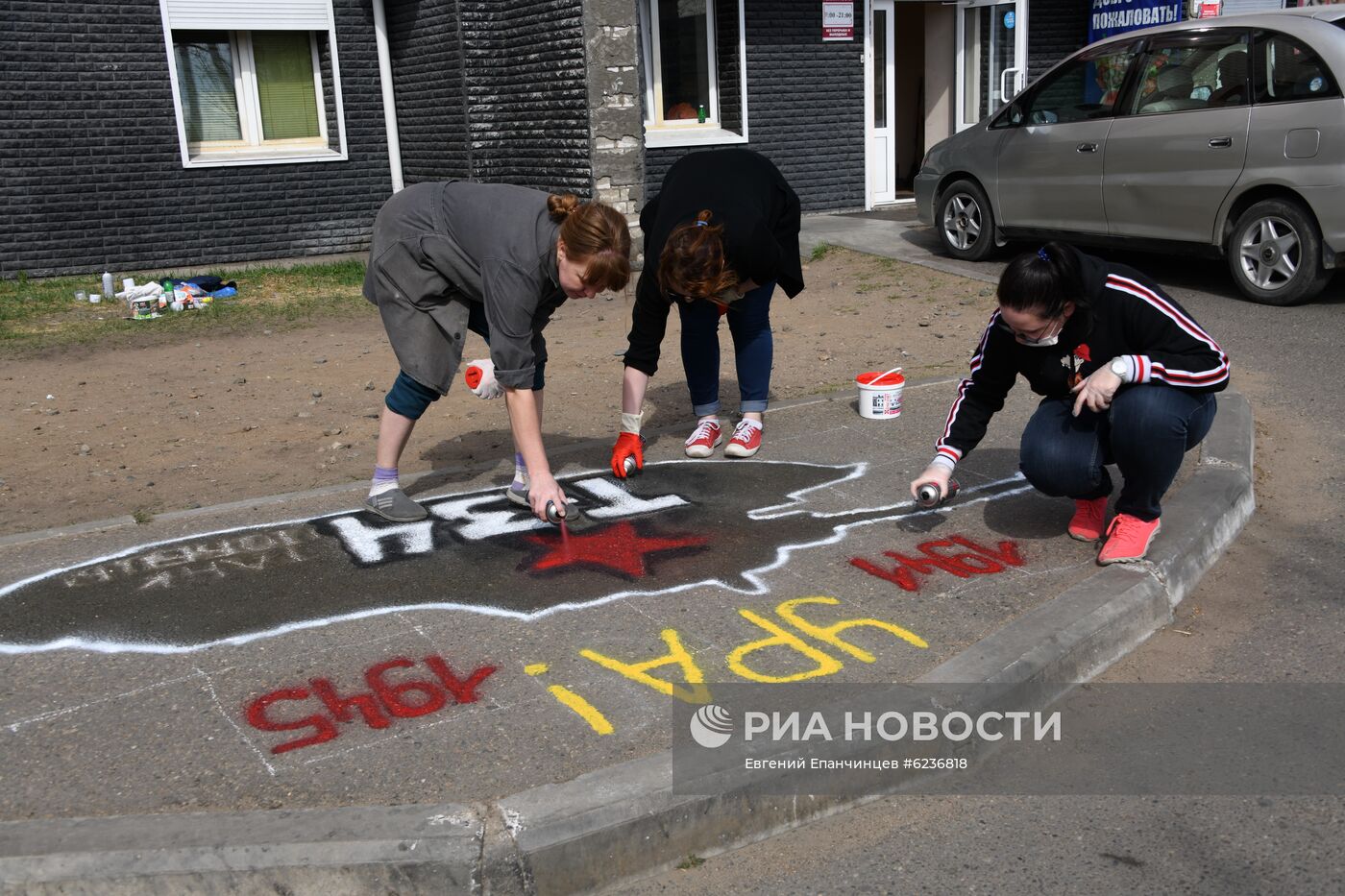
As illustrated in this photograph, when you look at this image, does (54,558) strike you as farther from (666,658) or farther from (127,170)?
(127,170)

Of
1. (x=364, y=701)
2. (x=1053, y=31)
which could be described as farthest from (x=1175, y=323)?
(x=1053, y=31)

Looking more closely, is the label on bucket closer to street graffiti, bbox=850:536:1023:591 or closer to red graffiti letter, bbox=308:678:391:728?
street graffiti, bbox=850:536:1023:591

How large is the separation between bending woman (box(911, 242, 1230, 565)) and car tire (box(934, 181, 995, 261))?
6697 millimetres

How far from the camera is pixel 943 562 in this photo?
438 centimetres

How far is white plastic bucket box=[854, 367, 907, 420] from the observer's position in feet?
20.3

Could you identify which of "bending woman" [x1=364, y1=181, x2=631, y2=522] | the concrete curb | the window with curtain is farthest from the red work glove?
the window with curtain

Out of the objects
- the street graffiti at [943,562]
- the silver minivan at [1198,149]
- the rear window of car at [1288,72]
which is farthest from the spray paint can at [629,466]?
the rear window of car at [1288,72]

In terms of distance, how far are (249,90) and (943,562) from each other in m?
11.1

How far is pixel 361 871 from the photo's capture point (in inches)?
106

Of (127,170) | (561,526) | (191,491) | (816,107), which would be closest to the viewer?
(561,526)

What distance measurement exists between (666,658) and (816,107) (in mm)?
11553

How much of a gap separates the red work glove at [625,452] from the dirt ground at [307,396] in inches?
14.2

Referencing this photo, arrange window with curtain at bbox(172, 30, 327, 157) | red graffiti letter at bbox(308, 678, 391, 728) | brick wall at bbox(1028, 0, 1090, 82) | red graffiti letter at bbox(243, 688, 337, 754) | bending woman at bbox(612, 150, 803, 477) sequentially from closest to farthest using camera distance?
red graffiti letter at bbox(243, 688, 337, 754), red graffiti letter at bbox(308, 678, 391, 728), bending woman at bbox(612, 150, 803, 477), window with curtain at bbox(172, 30, 327, 157), brick wall at bbox(1028, 0, 1090, 82)

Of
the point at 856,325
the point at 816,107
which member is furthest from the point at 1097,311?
the point at 816,107
